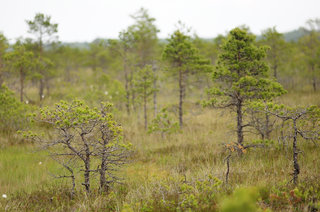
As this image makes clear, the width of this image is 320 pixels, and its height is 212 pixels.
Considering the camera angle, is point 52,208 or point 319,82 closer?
point 52,208

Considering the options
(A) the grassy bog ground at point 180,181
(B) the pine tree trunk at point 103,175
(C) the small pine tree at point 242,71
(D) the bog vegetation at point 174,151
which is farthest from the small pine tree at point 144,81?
(B) the pine tree trunk at point 103,175

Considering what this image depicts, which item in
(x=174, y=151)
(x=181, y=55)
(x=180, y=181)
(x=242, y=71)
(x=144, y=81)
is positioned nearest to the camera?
(x=180, y=181)

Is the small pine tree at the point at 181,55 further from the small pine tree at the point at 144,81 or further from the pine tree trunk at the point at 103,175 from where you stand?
the pine tree trunk at the point at 103,175

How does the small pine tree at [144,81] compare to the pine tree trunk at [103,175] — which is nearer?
the pine tree trunk at [103,175]

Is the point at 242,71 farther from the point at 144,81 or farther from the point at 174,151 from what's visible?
the point at 144,81

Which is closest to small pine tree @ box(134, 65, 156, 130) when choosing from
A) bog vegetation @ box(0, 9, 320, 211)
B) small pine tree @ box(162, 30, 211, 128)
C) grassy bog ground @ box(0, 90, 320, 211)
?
bog vegetation @ box(0, 9, 320, 211)

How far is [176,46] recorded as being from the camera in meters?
11.4

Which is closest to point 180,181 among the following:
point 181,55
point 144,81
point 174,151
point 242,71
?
point 174,151

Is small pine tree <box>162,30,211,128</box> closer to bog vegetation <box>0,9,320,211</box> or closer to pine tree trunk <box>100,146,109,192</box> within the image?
bog vegetation <box>0,9,320,211</box>

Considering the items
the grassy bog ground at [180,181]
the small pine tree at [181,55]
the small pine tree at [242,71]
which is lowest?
the grassy bog ground at [180,181]

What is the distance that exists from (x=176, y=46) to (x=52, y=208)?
9.17 meters

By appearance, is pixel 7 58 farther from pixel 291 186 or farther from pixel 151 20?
pixel 291 186

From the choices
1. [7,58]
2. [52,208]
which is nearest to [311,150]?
[52,208]

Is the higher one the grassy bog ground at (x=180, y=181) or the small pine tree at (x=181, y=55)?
the small pine tree at (x=181, y=55)
